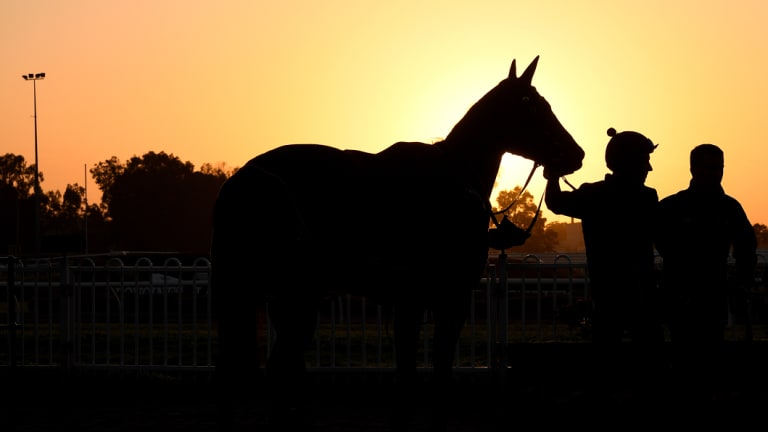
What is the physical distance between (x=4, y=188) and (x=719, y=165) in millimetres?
145656

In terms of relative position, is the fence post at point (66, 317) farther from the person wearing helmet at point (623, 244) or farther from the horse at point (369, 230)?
the person wearing helmet at point (623, 244)

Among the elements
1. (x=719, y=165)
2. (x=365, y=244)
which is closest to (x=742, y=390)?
(x=719, y=165)

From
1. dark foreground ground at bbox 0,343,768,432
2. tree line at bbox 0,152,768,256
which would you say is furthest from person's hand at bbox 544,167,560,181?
tree line at bbox 0,152,768,256

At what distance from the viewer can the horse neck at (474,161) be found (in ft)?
27.8

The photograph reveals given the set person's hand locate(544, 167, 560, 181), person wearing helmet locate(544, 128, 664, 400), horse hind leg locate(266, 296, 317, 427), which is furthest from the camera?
person's hand locate(544, 167, 560, 181)

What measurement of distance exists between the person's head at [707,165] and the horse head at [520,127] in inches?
47.9

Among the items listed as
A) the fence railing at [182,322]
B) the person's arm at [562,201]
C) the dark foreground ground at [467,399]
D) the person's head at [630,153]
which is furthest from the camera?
A: the fence railing at [182,322]

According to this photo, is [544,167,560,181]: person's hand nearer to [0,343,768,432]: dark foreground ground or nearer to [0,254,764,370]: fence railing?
[0,254,764,370]: fence railing

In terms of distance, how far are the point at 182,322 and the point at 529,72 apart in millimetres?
12614

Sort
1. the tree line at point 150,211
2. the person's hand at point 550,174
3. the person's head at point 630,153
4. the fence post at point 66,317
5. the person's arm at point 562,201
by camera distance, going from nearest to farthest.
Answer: the person's head at point 630,153
the person's arm at point 562,201
the person's hand at point 550,174
the fence post at point 66,317
the tree line at point 150,211

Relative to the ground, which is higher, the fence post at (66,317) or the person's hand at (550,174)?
the person's hand at (550,174)

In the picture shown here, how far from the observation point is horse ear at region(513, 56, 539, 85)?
8469 mm

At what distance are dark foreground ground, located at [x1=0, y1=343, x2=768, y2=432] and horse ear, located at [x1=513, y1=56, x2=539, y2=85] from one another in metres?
2.17

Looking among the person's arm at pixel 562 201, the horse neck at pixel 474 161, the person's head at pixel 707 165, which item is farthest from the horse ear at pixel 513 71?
the person's head at pixel 707 165
